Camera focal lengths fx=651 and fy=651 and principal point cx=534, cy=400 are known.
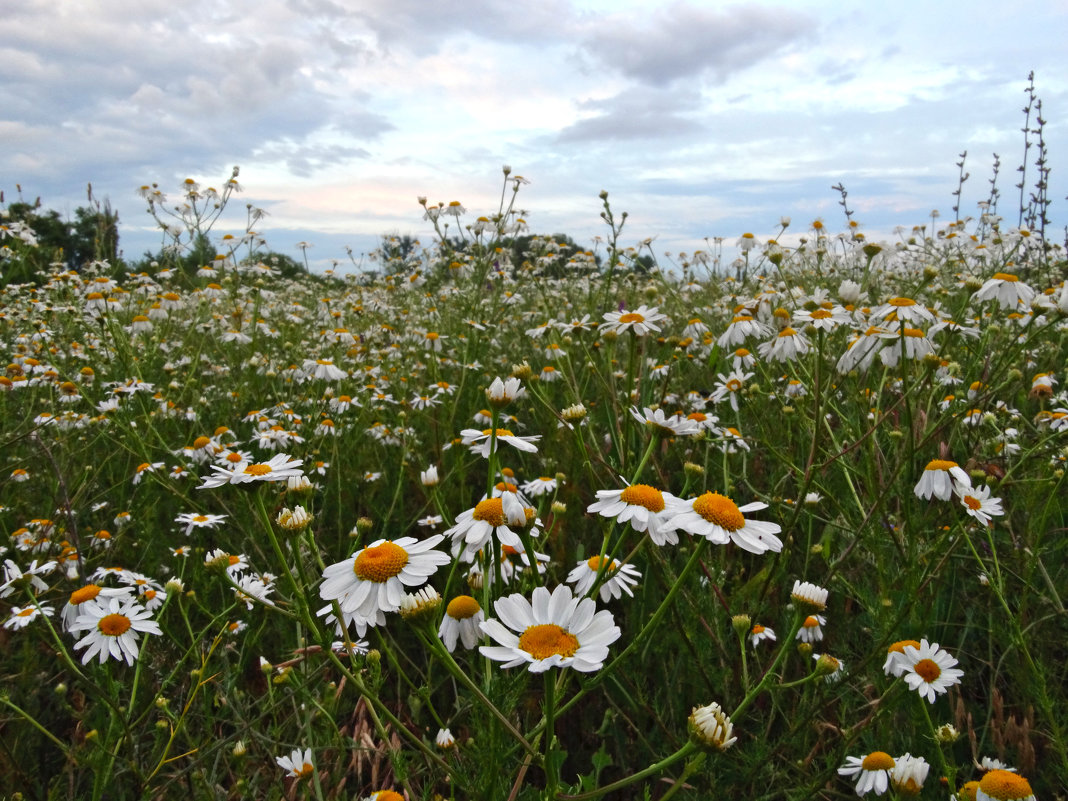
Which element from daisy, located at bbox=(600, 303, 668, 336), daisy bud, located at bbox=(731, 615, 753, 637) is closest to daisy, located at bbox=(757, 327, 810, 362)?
daisy, located at bbox=(600, 303, 668, 336)

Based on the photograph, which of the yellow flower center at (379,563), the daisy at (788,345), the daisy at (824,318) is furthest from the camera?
the daisy at (788,345)

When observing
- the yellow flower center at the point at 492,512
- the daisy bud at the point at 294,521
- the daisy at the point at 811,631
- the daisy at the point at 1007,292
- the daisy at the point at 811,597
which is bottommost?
the daisy at the point at 811,631

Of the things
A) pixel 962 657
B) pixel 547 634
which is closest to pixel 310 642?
pixel 547 634

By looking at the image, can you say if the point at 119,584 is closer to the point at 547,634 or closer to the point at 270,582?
the point at 270,582

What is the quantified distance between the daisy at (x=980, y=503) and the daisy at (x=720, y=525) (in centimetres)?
90

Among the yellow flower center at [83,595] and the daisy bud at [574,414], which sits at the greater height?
the daisy bud at [574,414]

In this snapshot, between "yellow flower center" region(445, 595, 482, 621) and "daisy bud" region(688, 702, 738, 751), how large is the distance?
483 millimetres

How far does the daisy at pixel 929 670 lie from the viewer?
Answer: 1.40 metres

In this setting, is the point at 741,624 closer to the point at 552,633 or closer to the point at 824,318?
the point at 552,633

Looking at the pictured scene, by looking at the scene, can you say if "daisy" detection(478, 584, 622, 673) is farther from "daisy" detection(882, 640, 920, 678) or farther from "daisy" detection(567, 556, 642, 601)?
"daisy" detection(882, 640, 920, 678)

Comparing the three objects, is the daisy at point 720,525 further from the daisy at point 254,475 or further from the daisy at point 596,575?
the daisy at point 254,475

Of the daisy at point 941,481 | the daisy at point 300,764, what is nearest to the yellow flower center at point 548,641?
the daisy at point 300,764

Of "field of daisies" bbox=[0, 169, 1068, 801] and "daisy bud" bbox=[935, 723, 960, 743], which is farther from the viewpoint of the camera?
"daisy bud" bbox=[935, 723, 960, 743]

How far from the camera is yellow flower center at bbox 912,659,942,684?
4.73 feet
